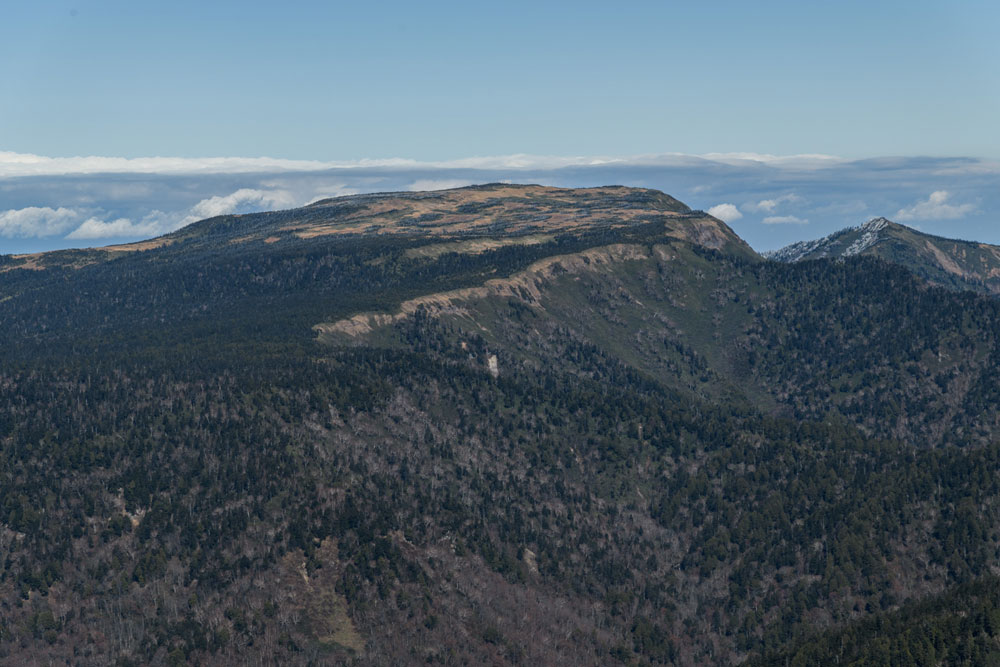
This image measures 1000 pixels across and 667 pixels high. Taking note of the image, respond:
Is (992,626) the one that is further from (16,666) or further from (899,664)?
(16,666)

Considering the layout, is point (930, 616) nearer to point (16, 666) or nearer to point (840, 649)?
point (840, 649)

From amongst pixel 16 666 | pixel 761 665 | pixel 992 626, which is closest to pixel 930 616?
pixel 992 626

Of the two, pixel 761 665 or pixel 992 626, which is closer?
pixel 992 626

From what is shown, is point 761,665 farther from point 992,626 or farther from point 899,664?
point 992,626

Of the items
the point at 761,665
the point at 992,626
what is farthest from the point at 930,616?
the point at 761,665

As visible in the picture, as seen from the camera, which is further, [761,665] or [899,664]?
[761,665]

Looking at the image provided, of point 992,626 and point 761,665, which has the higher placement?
point 992,626

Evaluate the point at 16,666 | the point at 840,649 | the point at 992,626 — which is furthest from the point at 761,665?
the point at 16,666

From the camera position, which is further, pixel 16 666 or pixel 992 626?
pixel 16 666
